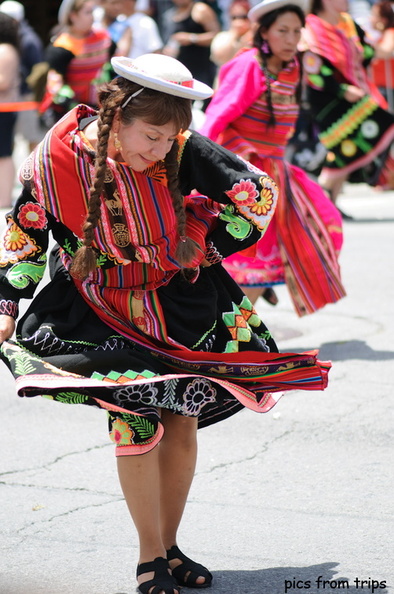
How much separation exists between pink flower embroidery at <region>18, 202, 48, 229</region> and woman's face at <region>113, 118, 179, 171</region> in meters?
0.32

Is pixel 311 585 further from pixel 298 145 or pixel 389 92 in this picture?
pixel 389 92

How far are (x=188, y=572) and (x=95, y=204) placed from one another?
1.13 meters

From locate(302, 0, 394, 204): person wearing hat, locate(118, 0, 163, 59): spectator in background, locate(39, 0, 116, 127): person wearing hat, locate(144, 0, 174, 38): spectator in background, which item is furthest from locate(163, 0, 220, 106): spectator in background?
locate(144, 0, 174, 38): spectator in background

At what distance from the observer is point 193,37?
1364 centimetres

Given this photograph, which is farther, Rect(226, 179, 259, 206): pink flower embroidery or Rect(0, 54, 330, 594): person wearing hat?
Rect(226, 179, 259, 206): pink flower embroidery

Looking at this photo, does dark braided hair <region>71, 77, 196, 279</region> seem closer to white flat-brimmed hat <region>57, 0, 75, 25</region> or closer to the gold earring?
the gold earring

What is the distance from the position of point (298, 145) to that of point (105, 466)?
7.82m

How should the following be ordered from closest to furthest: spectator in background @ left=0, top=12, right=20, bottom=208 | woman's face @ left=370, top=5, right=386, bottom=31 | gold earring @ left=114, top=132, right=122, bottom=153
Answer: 1. gold earring @ left=114, top=132, right=122, bottom=153
2. spectator in background @ left=0, top=12, right=20, bottom=208
3. woman's face @ left=370, top=5, right=386, bottom=31

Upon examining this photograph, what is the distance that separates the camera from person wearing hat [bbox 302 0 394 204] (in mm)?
9430

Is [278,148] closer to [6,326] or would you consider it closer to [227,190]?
[227,190]

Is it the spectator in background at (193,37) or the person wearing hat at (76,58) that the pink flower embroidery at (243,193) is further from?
the spectator in background at (193,37)

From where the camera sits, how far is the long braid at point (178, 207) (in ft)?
10.7

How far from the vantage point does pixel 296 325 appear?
23.0 ft

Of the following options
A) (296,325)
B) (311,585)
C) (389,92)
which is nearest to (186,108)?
(311,585)
